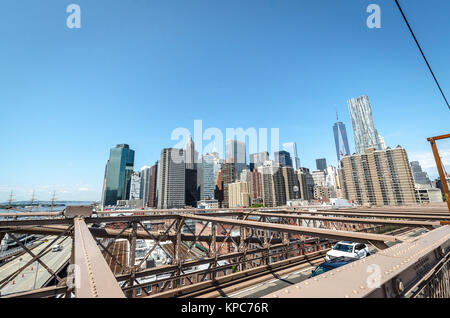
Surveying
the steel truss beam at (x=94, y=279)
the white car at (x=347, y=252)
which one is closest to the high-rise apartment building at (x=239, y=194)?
the white car at (x=347, y=252)

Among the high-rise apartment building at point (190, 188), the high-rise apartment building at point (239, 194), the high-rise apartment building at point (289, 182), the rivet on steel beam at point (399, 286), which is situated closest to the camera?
the rivet on steel beam at point (399, 286)

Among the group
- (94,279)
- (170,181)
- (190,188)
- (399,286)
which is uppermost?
(170,181)

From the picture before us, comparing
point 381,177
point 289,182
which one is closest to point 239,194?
point 289,182

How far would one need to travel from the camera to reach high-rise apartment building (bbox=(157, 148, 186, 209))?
154500mm

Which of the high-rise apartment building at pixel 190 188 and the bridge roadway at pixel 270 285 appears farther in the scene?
the high-rise apartment building at pixel 190 188

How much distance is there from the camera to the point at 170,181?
15762 centimetres

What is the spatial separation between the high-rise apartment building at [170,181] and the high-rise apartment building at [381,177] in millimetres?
123191

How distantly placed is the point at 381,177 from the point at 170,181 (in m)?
143

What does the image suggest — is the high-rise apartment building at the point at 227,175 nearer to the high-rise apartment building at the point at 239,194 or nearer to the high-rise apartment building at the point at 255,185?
the high-rise apartment building at the point at 239,194

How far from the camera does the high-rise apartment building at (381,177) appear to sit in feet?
320

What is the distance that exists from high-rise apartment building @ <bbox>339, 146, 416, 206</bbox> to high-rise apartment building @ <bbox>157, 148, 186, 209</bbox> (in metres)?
123

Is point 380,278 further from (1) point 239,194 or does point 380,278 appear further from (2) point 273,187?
(1) point 239,194
